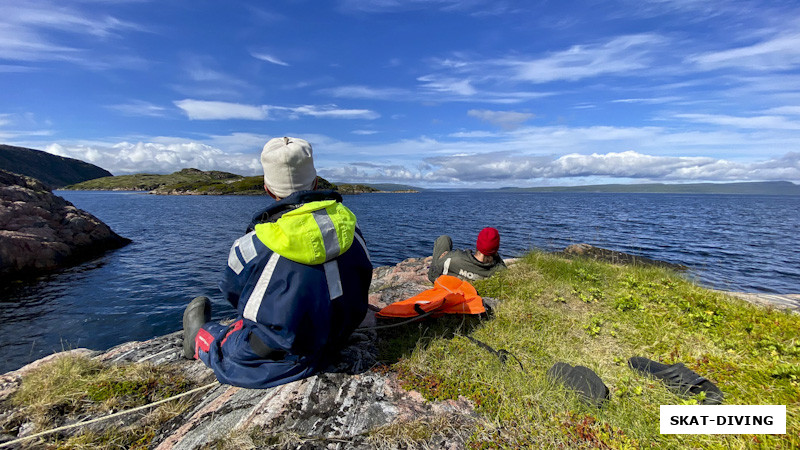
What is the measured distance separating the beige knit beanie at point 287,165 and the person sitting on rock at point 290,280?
1 cm

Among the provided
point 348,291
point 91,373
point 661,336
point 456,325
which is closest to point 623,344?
point 661,336

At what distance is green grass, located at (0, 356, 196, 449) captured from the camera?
3615mm

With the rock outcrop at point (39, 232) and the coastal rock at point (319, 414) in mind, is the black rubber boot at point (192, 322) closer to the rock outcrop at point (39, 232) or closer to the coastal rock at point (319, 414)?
the coastal rock at point (319, 414)

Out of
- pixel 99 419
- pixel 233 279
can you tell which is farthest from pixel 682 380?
pixel 99 419

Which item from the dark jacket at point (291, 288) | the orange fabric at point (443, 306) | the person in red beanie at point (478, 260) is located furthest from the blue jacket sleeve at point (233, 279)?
the person in red beanie at point (478, 260)

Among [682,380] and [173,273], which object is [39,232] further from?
[682,380]

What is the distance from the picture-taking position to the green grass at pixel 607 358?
3250 mm

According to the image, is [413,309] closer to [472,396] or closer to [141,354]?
[472,396]

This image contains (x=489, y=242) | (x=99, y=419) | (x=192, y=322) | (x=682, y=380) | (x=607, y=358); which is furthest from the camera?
(x=489, y=242)

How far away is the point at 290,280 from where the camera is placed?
3695 millimetres

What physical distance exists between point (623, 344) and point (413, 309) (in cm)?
364

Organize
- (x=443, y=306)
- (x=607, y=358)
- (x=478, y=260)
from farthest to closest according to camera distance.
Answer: (x=478, y=260) < (x=443, y=306) < (x=607, y=358)

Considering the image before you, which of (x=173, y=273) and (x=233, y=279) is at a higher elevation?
(x=233, y=279)

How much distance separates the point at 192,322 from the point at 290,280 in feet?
9.83
